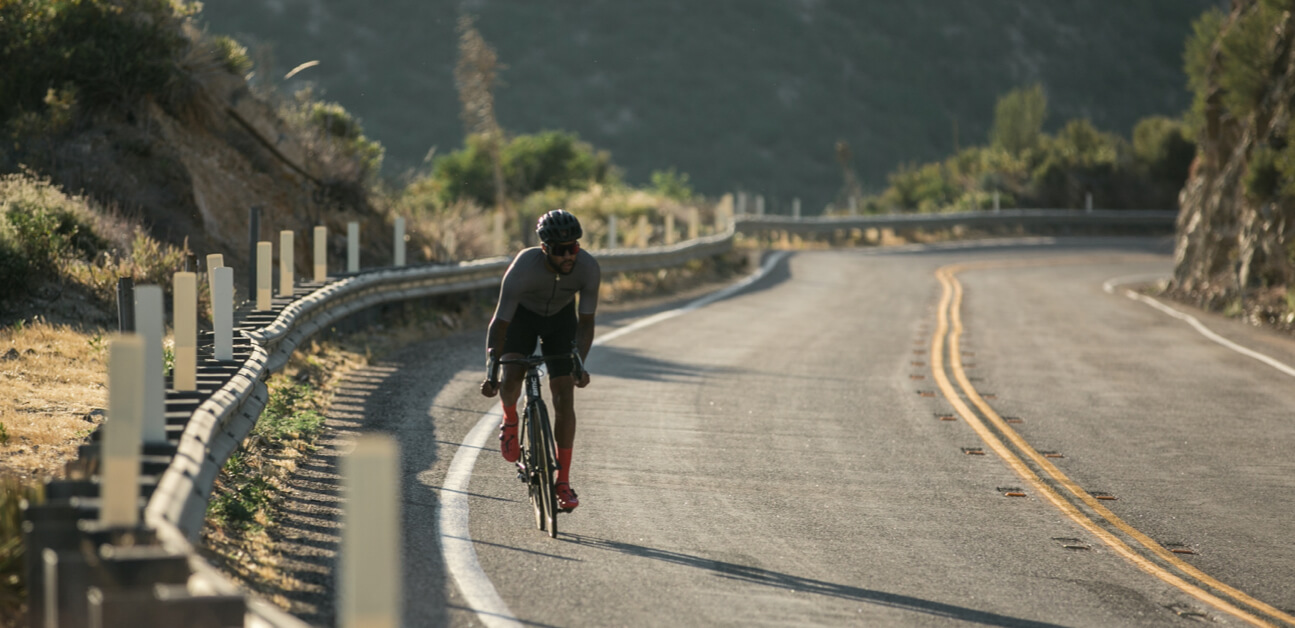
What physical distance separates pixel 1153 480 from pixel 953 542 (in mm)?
2749

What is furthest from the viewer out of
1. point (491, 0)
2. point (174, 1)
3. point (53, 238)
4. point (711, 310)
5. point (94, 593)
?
point (491, 0)

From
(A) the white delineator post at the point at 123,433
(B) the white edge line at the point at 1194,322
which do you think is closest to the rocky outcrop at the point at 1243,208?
(B) the white edge line at the point at 1194,322

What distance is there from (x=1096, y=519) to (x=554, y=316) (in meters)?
3.69

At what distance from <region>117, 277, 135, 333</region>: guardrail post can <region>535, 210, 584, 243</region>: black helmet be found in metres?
3.32

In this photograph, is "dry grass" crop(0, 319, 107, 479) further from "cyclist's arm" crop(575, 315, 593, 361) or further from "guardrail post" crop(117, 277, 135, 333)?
"cyclist's arm" crop(575, 315, 593, 361)

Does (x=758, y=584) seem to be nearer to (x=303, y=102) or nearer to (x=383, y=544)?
(x=383, y=544)

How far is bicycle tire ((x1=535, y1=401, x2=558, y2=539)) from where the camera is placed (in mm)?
7645

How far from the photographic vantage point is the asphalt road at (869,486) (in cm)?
670

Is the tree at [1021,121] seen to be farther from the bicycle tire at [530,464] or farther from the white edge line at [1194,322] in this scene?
the bicycle tire at [530,464]

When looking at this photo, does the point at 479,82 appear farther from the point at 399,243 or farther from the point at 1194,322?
the point at 1194,322

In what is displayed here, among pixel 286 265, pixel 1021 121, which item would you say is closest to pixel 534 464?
pixel 286 265

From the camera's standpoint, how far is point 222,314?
948 centimetres

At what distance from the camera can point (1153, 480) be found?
9.87 metres

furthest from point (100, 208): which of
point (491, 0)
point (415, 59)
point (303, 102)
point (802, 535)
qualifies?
point (491, 0)
